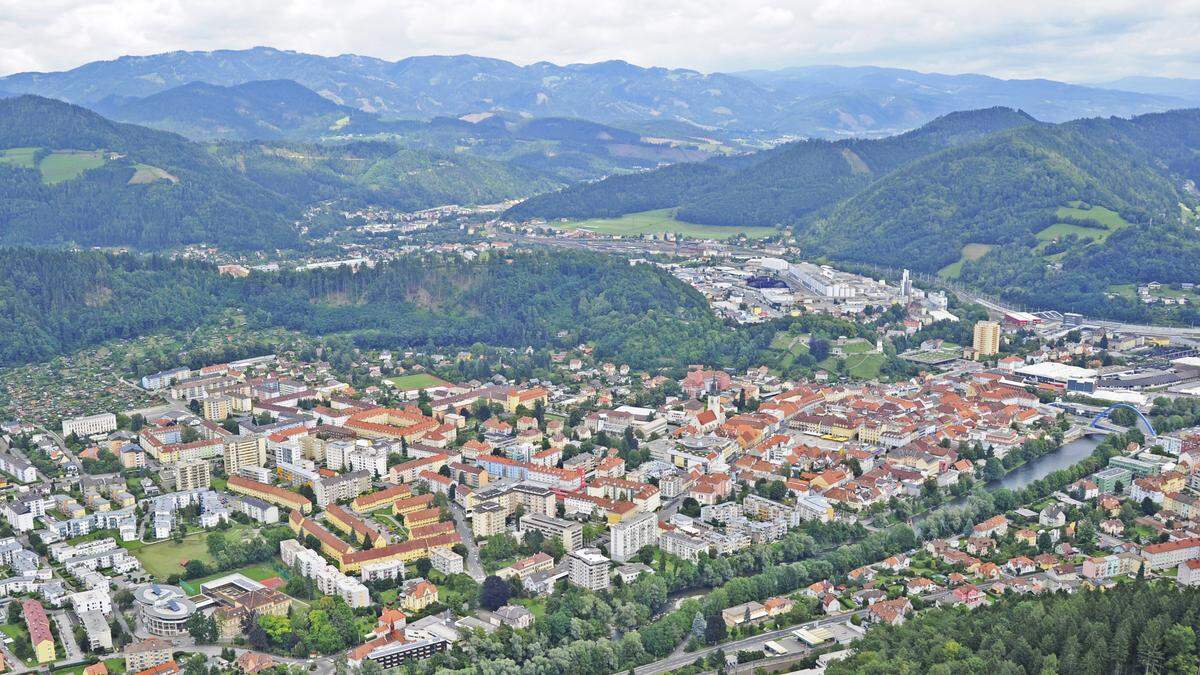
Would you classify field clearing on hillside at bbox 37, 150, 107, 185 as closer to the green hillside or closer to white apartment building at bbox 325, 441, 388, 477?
the green hillside

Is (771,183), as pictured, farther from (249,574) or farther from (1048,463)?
(249,574)

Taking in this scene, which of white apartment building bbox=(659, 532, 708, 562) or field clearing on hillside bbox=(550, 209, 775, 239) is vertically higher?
field clearing on hillside bbox=(550, 209, 775, 239)

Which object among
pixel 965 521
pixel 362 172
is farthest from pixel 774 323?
pixel 362 172

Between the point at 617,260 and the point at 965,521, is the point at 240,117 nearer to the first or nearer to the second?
the point at 617,260

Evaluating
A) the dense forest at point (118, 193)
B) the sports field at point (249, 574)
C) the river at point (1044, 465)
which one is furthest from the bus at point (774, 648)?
the dense forest at point (118, 193)

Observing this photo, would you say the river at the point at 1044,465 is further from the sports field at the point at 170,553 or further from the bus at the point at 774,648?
the sports field at the point at 170,553

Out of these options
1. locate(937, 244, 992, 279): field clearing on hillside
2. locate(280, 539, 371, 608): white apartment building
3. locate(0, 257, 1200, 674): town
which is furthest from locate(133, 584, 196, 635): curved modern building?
locate(937, 244, 992, 279): field clearing on hillside
